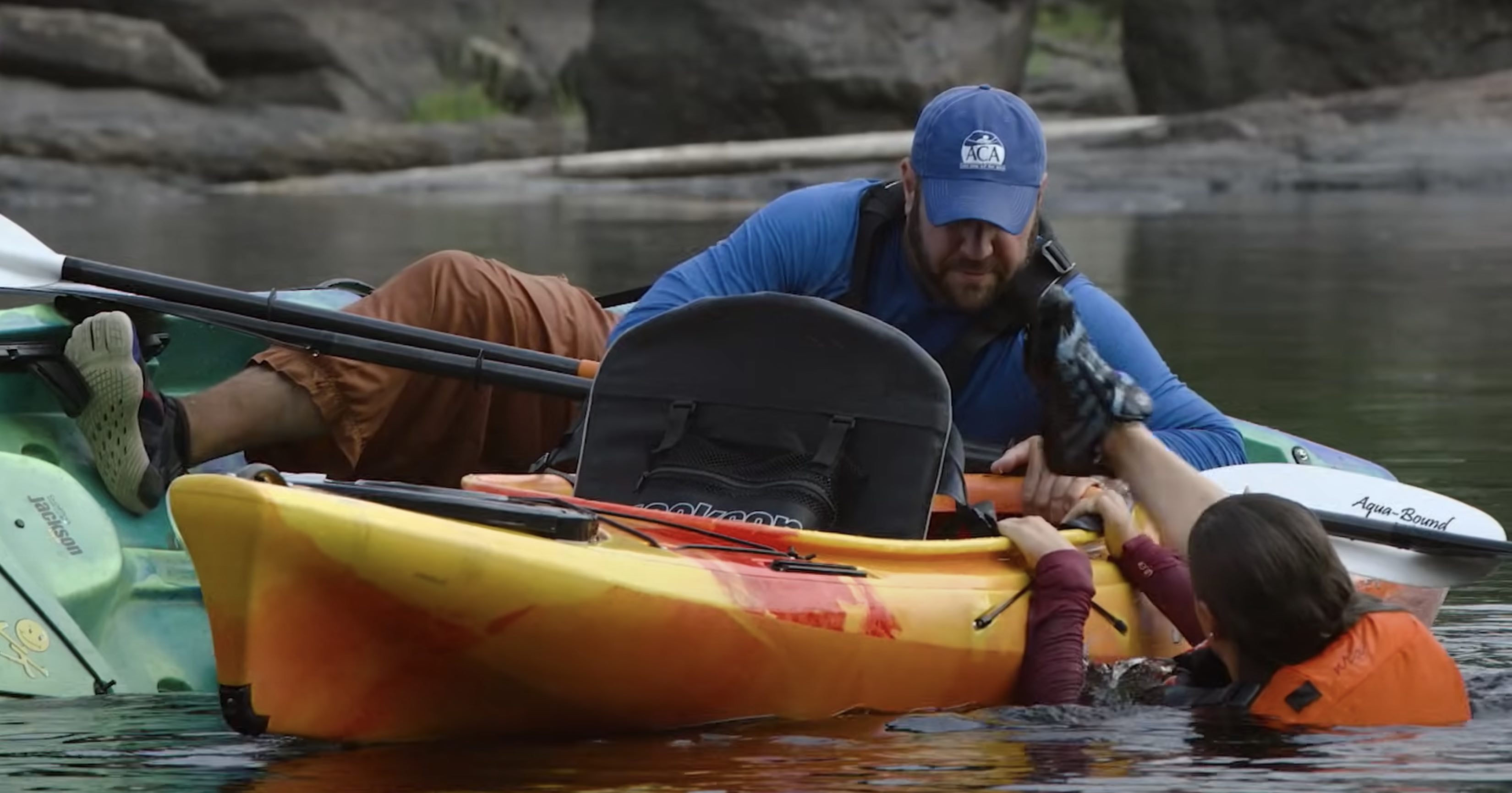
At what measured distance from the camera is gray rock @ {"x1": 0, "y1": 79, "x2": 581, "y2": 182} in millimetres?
18828

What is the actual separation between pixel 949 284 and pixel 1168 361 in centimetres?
443

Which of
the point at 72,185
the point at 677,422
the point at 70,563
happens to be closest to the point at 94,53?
the point at 72,185

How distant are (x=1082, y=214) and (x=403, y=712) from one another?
41.3 feet

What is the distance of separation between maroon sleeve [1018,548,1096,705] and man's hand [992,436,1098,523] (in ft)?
0.94

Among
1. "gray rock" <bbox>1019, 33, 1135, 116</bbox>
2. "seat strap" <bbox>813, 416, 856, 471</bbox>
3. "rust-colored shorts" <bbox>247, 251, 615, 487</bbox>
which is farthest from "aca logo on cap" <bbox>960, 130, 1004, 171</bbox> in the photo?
"gray rock" <bbox>1019, 33, 1135, 116</bbox>

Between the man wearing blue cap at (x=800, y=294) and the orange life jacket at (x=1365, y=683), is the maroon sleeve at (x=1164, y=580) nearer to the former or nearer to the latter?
the man wearing blue cap at (x=800, y=294)

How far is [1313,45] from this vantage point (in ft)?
56.9

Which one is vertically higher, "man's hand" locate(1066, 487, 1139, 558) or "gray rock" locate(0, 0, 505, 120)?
"gray rock" locate(0, 0, 505, 120)

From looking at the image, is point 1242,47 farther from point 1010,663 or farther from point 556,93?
point 1010,663

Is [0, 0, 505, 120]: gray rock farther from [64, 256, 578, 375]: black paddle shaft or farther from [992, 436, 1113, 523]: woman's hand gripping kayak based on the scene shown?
[992, 436, 1113, 523]: woman's hand gripping kayak

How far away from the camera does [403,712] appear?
150 inches

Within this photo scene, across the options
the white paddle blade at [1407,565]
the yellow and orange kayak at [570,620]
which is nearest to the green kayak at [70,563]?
the yellow and orange kayak at [570,620]

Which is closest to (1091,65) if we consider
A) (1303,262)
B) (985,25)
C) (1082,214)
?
(985,25)

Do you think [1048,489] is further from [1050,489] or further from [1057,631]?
[1057,631]
